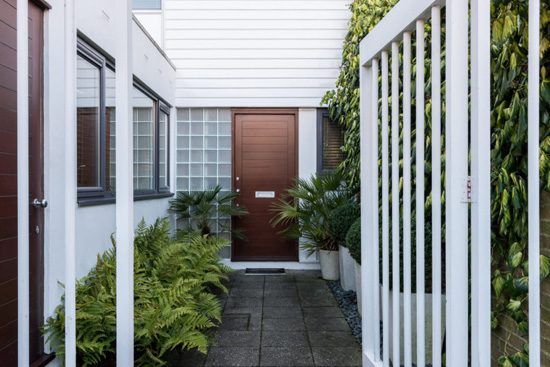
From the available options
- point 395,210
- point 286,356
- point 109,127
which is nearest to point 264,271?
point 286,356

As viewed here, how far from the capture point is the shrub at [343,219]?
140 inches

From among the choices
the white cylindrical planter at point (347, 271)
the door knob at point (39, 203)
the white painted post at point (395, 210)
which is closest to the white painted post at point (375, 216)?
the white painted post at point (395, 210)

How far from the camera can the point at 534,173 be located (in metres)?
0.92

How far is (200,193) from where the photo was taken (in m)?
4.49

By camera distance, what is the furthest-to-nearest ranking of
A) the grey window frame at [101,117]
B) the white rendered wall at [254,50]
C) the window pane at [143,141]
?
the white rendered wall at [254,50] → the window pane at [143,141] → the grey window frame at [101,117]

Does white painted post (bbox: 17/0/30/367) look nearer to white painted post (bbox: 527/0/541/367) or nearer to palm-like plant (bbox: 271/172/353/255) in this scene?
white painted post (bbox: 527/0/541/367)

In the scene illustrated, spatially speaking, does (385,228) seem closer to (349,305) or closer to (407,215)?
(407,215)

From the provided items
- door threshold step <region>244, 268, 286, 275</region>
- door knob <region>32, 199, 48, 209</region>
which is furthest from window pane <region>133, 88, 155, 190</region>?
door knob <region>32, 199, 48, 209</region>

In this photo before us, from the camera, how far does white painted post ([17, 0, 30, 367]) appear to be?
3.59ft

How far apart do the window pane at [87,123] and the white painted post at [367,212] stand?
183cm

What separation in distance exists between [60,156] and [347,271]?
2699 mm

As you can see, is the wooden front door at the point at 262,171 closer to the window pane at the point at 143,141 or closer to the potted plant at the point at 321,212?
the potted plant at the point at 321,212

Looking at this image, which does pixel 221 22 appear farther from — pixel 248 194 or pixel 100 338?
pixel 100 338

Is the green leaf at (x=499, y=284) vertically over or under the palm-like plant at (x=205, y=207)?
under
